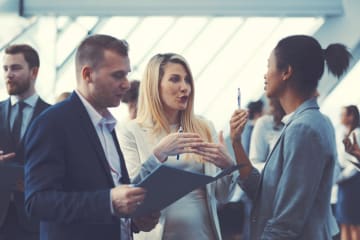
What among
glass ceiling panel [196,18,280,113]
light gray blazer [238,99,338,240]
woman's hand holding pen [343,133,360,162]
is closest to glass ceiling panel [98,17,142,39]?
glass ceiling panel [196,18,280,113]

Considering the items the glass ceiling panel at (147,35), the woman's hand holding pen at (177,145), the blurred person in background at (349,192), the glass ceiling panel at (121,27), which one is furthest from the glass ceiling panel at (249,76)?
the woman's hand holding pen at (177,145)

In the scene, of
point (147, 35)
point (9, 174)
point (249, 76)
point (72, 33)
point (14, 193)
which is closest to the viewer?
point (9, 174)

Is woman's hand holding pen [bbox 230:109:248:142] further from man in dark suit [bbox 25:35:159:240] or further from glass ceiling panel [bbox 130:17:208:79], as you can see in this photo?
glass ceiling panel [bbox 130:17:208:79]

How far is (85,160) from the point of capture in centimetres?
209

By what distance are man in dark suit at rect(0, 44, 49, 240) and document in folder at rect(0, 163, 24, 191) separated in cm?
2

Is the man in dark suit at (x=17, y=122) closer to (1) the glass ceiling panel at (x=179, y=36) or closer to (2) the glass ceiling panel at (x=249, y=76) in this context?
(2) the glass ceiling panel at (x=249, y=76)

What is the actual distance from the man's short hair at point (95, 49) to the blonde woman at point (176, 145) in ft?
1.36

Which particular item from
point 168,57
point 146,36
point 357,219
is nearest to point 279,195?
point 168,57

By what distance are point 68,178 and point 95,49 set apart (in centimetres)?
44

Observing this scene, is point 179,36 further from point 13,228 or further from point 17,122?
point 13,228

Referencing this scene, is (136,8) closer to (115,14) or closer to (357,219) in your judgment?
(115,14)

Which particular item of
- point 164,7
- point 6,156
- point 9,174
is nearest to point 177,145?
point 9,174

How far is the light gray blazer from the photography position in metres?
2.20

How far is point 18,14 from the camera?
25.3ft
